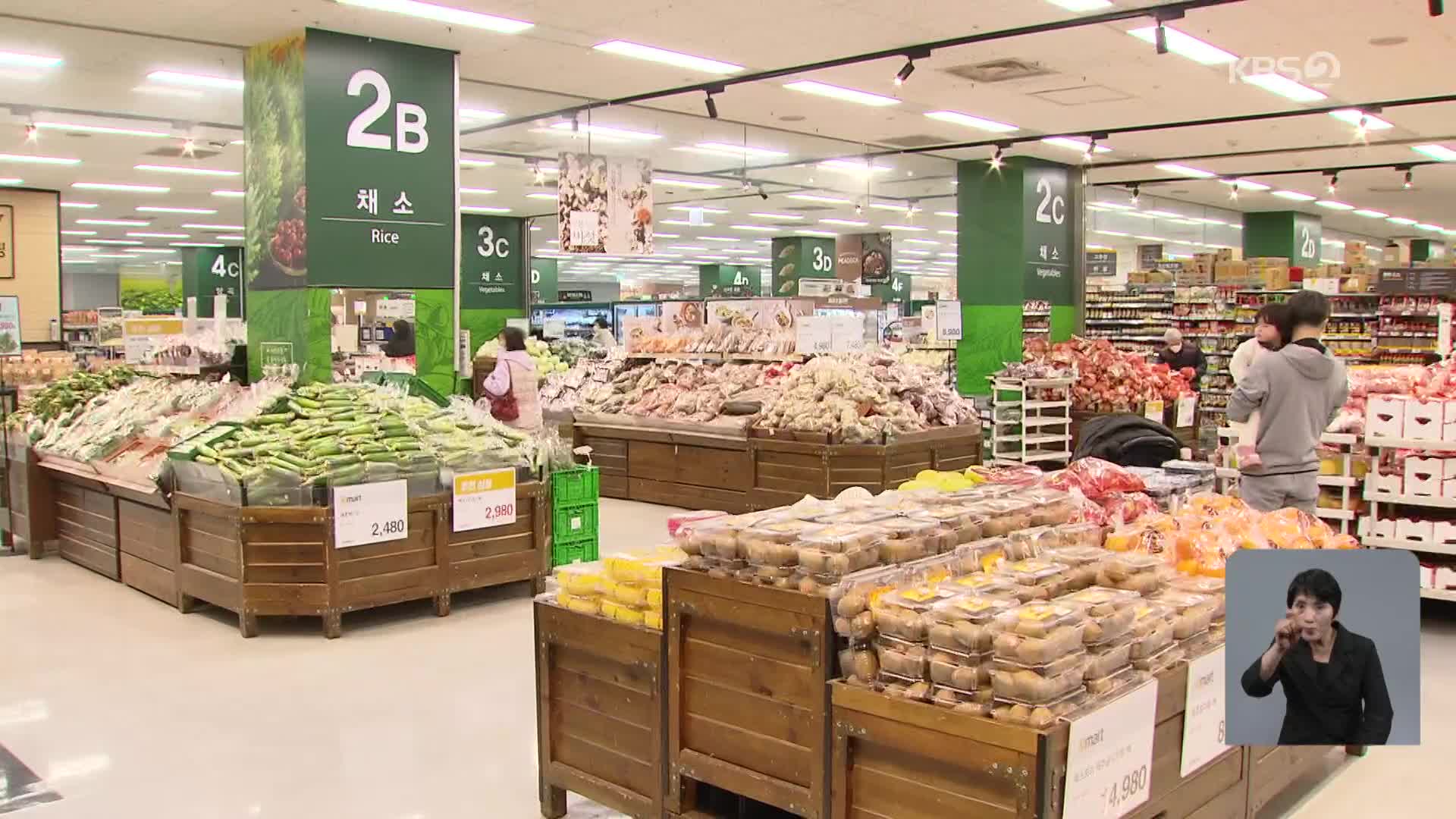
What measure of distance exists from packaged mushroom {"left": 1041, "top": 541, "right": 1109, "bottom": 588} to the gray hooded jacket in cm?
236

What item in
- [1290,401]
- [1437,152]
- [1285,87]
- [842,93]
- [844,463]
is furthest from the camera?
[1437,152]

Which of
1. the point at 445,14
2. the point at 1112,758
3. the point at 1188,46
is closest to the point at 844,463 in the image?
the point at 1188,46

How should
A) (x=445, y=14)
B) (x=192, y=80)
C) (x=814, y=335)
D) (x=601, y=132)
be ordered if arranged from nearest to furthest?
(x=445, y=14) → (x=192, y=80) → (x=814, y=335) → (x=601, y=132)

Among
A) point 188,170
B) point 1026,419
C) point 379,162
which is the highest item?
point 188,170

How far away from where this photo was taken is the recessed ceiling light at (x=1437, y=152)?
1380cm

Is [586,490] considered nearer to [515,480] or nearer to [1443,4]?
[515,480]

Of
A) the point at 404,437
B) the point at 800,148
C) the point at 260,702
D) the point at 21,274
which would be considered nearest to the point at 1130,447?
the point at 404,437

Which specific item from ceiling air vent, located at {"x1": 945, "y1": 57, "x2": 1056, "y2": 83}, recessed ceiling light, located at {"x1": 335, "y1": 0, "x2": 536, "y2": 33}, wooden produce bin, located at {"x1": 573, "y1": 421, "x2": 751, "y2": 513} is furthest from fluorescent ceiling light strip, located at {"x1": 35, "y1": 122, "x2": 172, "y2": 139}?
ceiling air vent, located at {"x1": 945, "y1": 57, "x2": 1056, "y2": 83}

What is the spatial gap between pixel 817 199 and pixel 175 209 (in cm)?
1095

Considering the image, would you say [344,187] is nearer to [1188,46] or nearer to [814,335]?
[814,335]

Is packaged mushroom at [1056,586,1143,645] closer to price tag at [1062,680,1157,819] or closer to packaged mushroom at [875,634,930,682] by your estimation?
price tag at [1062,680,1157,819]

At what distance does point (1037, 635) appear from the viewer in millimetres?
2645

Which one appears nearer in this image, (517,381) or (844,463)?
(517,381)

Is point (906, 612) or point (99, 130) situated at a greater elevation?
point (99, 130)
